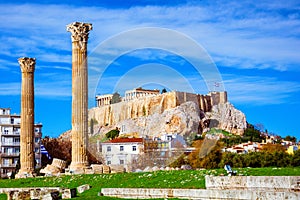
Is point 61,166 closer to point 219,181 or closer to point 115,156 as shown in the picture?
point 219,181

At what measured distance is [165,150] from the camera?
6800 cm

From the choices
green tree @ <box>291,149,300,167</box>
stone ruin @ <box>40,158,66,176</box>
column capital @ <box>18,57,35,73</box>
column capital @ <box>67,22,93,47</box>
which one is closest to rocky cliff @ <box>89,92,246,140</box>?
green tree @ <box>291,149,300,167</box>

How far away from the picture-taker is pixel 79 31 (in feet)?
116

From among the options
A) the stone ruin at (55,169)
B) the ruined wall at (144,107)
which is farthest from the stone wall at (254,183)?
the ruined wall at (144,107)

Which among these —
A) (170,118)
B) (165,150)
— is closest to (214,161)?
(165,150)

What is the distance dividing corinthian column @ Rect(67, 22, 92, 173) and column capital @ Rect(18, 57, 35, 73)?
777 centimetres

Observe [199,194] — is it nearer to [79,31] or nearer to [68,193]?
[68,193]

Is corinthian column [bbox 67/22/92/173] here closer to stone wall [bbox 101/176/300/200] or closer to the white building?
stone wall [bbox 101/176/300/200]

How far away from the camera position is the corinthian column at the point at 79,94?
34.7 metres

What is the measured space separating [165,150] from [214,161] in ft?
73.0

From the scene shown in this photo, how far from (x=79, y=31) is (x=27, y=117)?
939cm

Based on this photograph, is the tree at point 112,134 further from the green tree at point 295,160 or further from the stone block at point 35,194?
the stone block at point 35,194

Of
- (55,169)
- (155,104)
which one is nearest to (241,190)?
(55,169)

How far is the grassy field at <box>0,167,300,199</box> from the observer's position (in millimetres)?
20459
